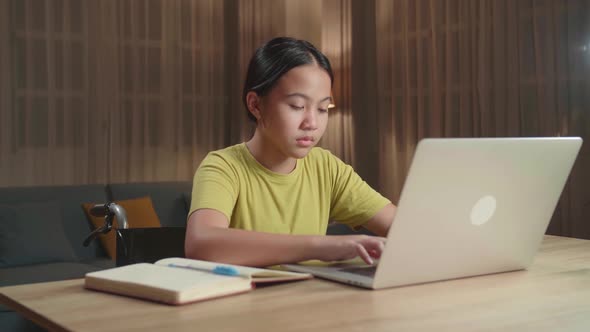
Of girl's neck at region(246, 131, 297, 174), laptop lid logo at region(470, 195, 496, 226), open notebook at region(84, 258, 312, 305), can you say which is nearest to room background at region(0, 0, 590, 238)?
girl's neck at region(246, 131, 297, 174)

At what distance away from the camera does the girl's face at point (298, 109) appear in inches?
61.4

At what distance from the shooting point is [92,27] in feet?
16.7

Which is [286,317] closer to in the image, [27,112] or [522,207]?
[522,207]

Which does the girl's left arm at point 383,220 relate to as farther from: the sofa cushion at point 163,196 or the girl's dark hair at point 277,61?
the sofa cushion at point 163,196

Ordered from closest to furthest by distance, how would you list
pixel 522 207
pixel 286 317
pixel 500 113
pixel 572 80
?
1. pixel 286 317
2. pixel 522 207
3. pixel 572 80
4. pixel 500 113

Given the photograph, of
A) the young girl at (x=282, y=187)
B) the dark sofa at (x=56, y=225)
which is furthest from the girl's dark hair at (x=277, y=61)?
the dark sofa at (x=56, y=225)

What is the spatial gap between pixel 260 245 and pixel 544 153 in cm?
53

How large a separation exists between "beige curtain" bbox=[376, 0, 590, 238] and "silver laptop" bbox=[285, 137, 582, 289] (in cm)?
275

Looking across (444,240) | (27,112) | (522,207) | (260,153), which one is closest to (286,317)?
(444,240)

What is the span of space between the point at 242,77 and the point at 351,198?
3.84 metres

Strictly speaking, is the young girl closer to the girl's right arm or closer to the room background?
the girl's right arm

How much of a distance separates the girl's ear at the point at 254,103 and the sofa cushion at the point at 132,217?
239cm

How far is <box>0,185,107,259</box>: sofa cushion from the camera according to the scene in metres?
3.93

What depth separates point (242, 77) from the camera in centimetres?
561
